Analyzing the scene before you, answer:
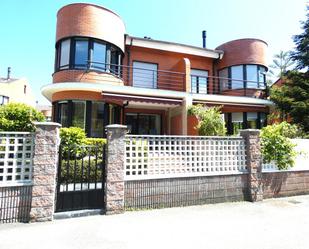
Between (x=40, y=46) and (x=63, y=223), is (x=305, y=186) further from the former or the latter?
(x=40, y=46)

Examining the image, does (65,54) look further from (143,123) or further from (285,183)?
A: (285,183)

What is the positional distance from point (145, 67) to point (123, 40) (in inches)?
142

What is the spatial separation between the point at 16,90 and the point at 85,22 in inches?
1556

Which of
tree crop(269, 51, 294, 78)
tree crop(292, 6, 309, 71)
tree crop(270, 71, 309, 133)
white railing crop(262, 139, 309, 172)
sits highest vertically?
tree crop(269, 51, 294, 78)

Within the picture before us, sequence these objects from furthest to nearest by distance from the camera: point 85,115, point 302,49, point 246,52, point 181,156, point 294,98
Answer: point 246,52
point 302,49
point 294,98
point 85,115
point 181,156

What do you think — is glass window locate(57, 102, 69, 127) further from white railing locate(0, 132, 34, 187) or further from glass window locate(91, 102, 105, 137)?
white railing locate(0, 132, 34, 187)

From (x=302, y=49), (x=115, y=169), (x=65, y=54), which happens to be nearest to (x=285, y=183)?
(x=115, y=169)

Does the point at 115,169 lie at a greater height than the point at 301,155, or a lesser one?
lesser

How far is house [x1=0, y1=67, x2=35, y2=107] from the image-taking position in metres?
47.0

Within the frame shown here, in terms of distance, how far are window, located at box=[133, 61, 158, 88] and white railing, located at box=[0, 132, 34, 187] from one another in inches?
616

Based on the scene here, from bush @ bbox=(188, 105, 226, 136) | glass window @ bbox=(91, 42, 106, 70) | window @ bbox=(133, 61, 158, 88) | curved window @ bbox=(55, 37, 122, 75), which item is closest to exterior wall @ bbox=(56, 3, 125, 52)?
curved window @ bbox=(55, 37, 122, 75)

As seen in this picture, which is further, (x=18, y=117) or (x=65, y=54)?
(x=65, y=54)

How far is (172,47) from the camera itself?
23.9 metres

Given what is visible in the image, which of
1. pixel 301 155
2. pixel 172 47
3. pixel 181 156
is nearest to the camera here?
pixel 181 156
